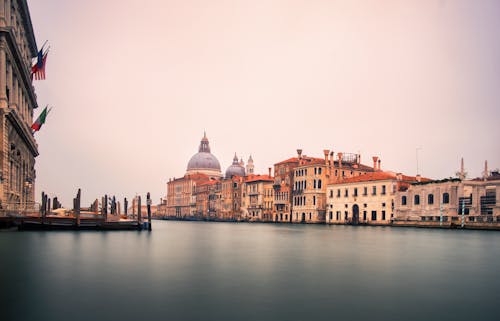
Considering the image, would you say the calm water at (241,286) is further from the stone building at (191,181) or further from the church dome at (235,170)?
the church dome at (235,170)

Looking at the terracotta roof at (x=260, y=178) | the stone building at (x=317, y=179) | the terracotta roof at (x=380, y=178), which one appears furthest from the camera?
the terracotta roof at (x=260, y=178)

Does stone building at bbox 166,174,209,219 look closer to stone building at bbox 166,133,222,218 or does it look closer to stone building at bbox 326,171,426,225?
stone building at bbox 166,133,222,218

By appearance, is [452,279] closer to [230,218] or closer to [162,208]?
[230,218]

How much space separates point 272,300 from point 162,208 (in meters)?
142

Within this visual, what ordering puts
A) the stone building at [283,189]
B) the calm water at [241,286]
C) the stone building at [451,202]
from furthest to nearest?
the stone building at [283,189], the stone building at [451,202], the calm water at [241,286]

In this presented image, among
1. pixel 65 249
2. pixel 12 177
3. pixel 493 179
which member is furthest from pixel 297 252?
pixel 493 179

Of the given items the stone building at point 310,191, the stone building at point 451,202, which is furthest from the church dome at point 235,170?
the stone building at point 451,202

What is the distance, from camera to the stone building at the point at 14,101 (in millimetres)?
26241

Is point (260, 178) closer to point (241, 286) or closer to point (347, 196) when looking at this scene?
point (347, 196)

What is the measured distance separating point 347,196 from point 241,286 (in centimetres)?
5394

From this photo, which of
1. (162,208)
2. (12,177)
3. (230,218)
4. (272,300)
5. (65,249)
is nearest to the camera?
(272,300)

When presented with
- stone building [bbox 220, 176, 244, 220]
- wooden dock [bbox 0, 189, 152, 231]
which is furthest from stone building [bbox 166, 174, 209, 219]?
wooden dock [bbox 0, 189, 152, 231]

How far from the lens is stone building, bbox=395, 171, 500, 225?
1821 inches

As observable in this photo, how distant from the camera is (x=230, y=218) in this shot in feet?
319
